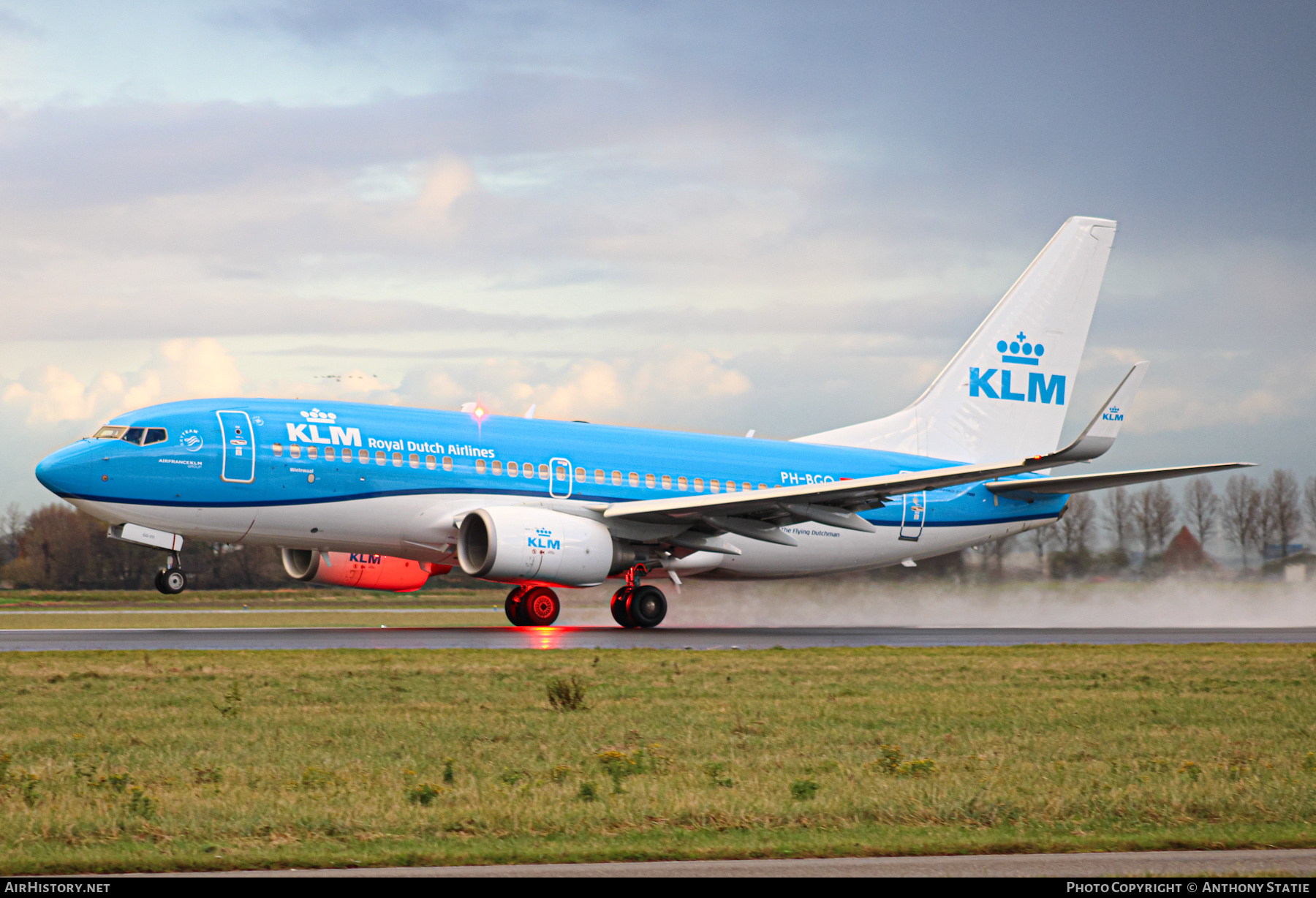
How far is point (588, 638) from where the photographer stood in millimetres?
24281

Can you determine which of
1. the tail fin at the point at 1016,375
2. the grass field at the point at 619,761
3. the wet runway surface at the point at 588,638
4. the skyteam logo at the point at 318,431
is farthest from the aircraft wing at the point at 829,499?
the grass field at the point at 619,761

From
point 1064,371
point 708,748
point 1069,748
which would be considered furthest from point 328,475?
point 1064,371

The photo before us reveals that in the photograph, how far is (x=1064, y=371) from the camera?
3681 cm

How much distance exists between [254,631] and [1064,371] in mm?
23002

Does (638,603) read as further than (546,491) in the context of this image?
Yes

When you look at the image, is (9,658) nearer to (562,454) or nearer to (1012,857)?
(562,454)

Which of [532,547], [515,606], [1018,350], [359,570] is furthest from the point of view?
[1018,350]

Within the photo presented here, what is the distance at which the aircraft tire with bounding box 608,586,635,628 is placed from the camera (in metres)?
27.9

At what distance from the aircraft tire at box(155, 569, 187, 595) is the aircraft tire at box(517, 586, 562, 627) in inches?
269

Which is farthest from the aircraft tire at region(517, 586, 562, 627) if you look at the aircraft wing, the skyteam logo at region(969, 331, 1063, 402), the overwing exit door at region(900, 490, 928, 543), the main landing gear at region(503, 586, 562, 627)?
the skyteam logo at region(969, 331, 1063, 402)

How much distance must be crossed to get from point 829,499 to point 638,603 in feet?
15.0

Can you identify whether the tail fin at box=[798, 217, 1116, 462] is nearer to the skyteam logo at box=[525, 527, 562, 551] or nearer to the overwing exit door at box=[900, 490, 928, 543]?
the overwing exit door at box=[900, 490, 928, 543]

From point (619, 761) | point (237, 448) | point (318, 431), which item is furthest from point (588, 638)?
point (619, 761)

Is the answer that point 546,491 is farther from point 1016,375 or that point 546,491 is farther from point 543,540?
point 1016,375
